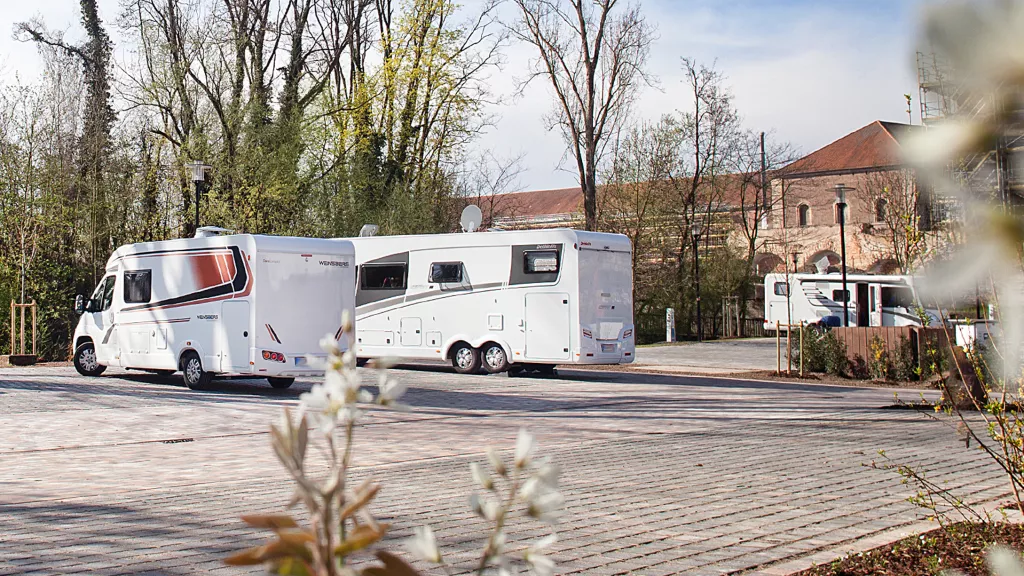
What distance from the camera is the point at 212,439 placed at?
11562mm

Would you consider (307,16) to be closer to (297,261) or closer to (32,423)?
(297,261)

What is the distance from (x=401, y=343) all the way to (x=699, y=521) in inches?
624

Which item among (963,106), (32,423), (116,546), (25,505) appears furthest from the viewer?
(32,423)

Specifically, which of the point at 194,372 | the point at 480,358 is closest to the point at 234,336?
the point at 194,372

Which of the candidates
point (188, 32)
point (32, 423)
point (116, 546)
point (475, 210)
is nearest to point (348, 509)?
point (116, 546)

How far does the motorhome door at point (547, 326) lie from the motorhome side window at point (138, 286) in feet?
23.0

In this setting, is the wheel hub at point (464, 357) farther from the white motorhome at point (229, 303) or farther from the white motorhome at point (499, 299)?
the white motorhome at point (229, 303)

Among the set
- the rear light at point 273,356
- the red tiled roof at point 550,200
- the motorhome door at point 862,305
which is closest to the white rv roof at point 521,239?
the rear light at point 273,356

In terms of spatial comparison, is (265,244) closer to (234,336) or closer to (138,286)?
(234,336)

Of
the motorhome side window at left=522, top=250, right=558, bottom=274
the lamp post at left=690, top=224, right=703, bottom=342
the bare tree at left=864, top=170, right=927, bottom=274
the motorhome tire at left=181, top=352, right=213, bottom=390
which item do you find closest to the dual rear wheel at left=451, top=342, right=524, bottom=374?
the motorhome side window at left=522, top=250, right=558, bottom=274

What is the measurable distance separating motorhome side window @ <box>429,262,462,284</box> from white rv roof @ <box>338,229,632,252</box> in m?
0.44

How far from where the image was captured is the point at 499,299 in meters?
20.8

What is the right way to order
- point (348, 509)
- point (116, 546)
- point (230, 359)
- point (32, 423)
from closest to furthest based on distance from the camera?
1. point (348, 509)
2. point (116, 546)
3. point (32, 423)
4. point (230, 359)

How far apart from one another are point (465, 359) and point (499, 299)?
1.58 meters
